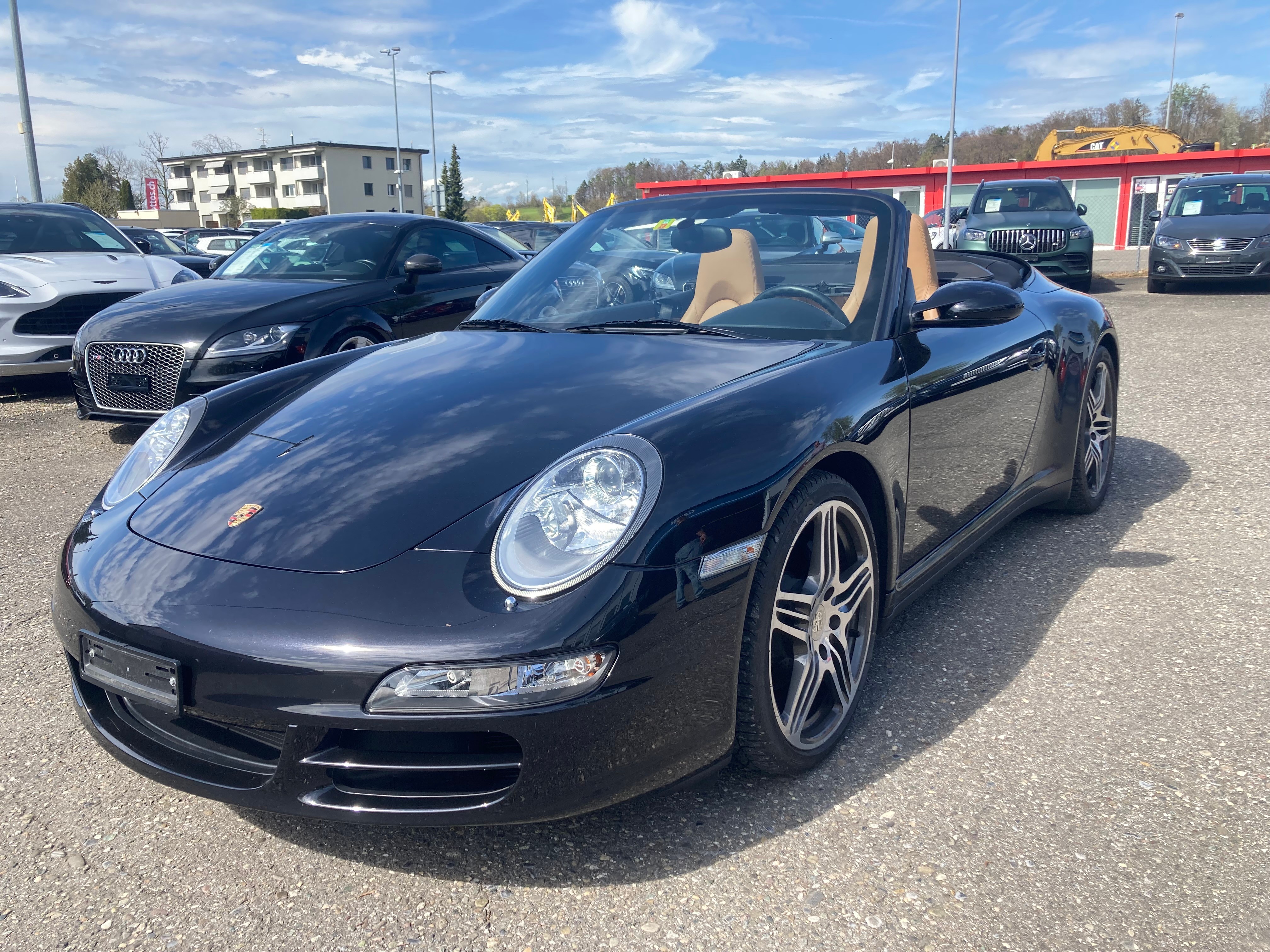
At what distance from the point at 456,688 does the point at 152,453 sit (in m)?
1.34

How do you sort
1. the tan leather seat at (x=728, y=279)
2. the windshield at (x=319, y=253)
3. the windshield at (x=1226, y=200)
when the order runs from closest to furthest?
the tan leather seat at (x=728, y=279) → the windshield at (x=319, y=253) → the windshield at (x=1226, y=200)

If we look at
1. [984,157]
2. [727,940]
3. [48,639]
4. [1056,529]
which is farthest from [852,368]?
[984,157]

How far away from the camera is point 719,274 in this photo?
10.2 feet

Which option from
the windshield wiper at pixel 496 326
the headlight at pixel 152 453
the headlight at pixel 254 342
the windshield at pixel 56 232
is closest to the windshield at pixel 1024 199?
the windshield at pixel 56 232

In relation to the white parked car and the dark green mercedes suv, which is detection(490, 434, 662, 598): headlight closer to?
the white parked car

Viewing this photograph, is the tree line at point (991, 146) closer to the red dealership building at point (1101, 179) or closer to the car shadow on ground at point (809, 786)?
the red dealership building at point (1101, 179)


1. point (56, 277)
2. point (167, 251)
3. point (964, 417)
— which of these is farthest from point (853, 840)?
point (167, 251)

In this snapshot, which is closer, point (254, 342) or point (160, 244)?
point (254, 342)

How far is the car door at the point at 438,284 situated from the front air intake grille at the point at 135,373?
1.26 metres

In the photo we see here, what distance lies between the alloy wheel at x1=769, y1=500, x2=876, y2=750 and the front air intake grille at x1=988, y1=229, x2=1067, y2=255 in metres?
12.0

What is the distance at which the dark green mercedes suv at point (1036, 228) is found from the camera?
43.7 feet

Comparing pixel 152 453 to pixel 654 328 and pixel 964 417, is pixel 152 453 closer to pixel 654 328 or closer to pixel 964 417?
pixel 654 328

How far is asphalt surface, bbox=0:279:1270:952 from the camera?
179 cm

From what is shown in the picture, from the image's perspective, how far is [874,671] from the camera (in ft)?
9.27
